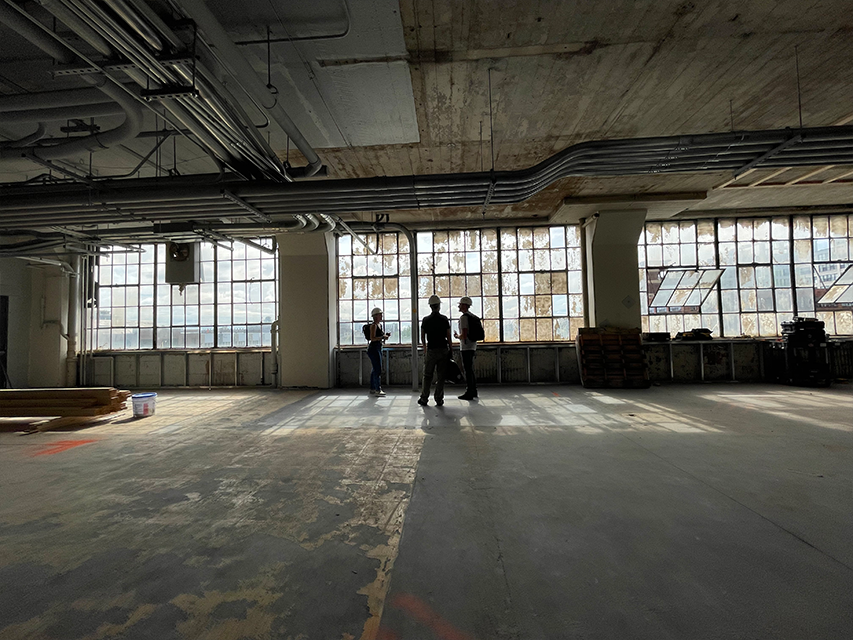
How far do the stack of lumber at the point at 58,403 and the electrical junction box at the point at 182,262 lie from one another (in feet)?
12.6

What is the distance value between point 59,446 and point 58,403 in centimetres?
199

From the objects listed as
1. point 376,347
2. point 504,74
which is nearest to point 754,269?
point 504,74

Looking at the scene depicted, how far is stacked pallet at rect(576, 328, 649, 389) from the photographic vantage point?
28.8 ft

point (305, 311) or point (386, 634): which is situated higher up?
point (305, 311)

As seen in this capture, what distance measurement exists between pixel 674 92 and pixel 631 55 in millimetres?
1146

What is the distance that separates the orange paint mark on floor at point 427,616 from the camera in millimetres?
1495

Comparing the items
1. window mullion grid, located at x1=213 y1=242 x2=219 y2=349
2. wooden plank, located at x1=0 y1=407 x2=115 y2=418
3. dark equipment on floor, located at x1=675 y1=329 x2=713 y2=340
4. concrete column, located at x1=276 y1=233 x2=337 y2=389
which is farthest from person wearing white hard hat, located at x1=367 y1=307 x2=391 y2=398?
dark equipment on floor, located at x1=675 y1=329 x2=713 y2=340

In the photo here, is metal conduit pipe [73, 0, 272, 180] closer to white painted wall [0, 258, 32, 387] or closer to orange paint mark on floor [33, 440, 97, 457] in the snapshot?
orange paint mark on floor [33, 440, 97, 457]

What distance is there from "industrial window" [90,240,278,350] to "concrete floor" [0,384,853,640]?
609 cm

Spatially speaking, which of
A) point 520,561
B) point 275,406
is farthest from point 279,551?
point 275,406

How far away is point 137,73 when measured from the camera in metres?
3.25

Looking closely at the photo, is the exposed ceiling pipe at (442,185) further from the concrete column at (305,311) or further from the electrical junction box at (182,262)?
the concrete column at (305,311)

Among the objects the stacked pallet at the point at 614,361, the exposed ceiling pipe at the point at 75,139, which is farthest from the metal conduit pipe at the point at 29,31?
the stacked pallet at the point at 614,361

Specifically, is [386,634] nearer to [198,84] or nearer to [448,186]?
[198,84]
